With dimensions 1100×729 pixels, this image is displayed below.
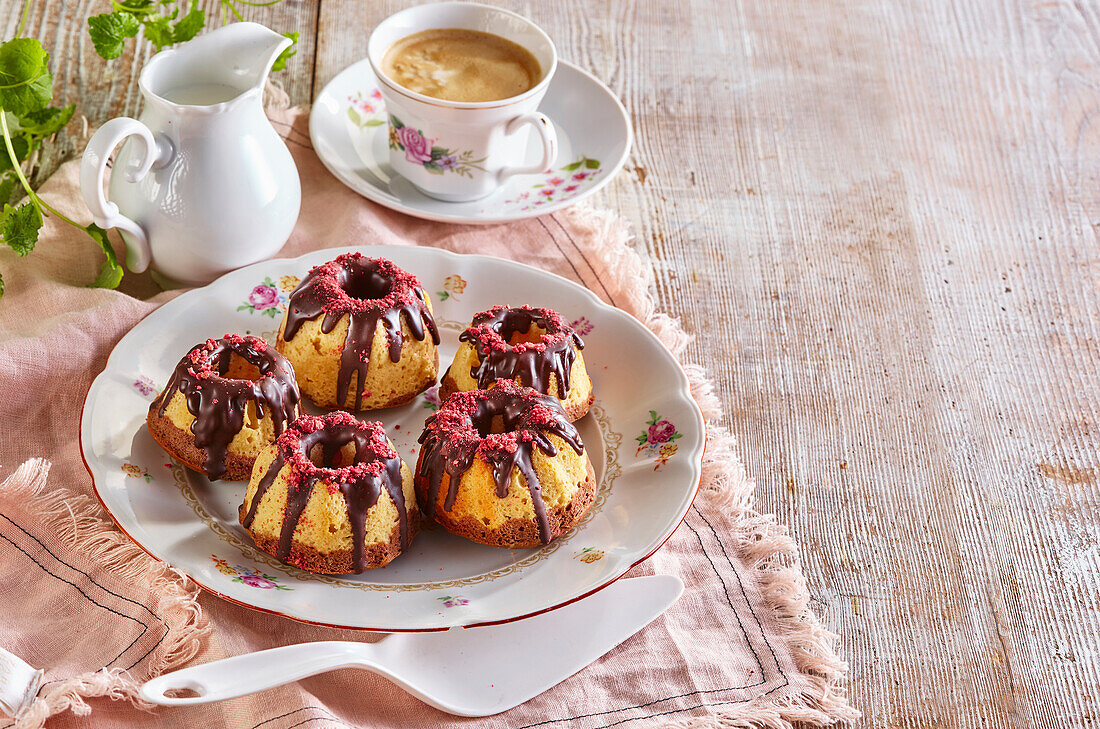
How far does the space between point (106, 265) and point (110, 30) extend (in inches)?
15.1

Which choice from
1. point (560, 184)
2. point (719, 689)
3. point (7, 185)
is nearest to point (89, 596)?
point (719, 689)

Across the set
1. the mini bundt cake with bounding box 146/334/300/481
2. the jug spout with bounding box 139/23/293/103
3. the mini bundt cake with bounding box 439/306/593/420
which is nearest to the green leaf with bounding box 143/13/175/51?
the jug spout with bounding box 139/23/293/103

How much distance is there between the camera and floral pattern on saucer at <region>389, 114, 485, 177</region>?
6.30 ft

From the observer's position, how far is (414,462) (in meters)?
1.54

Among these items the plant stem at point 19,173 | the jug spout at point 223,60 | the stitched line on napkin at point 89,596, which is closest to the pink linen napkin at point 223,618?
the stitched line on napkin at point 89,596

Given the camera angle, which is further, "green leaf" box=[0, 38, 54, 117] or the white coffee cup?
the white coffee cup

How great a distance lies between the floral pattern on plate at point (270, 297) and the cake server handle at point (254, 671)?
65cm

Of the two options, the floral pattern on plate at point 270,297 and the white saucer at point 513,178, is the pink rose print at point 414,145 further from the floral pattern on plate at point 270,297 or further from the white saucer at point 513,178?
the floral pattern on plate at point 270,297

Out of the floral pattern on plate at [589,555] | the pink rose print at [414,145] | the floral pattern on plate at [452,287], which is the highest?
the pink rose print at [414,145]

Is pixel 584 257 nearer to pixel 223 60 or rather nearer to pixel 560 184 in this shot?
pixel 560 184

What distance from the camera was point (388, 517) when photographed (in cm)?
134

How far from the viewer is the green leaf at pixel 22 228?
1648mm

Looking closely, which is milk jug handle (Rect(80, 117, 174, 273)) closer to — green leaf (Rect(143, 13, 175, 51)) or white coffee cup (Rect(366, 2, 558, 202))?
green leaf (Rect(143, 13, 175, 51))

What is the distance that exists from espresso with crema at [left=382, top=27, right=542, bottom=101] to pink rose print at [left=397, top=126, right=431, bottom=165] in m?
0.08
